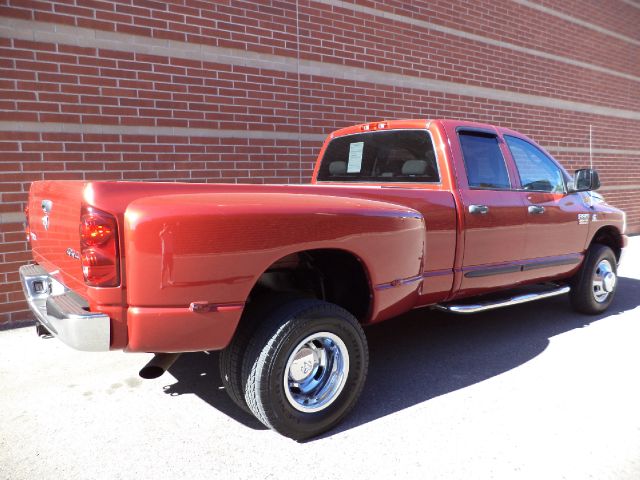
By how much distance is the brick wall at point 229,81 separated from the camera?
15.8 ft

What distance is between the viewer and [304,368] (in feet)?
9.02

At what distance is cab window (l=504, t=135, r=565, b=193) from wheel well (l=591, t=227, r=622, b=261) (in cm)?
97

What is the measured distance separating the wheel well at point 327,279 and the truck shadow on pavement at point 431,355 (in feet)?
2.06

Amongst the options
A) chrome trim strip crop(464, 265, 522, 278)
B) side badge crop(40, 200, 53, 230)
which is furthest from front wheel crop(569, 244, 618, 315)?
side badge crop(40, 200, 53, 230)

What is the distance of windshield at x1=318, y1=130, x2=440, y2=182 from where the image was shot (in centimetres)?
389

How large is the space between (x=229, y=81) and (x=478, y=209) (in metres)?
3.64

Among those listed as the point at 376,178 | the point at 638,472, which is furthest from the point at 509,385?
the point at 376,178

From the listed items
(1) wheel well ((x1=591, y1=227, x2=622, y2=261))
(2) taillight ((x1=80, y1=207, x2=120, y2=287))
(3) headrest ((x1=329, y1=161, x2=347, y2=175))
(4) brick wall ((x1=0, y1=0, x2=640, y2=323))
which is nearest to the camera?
(2) taillight ((x1=80, y1=207, x2=120, y2=287))

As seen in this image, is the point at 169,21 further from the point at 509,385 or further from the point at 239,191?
the point at 509,385

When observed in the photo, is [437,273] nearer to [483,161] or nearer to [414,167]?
[414,167]

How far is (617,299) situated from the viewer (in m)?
5.89

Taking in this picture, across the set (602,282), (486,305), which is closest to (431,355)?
(486,305)

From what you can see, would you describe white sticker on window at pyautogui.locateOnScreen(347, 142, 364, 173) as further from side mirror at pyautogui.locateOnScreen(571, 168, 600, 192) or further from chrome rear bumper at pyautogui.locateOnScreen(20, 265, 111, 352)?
chrome rear bumper at pyautogui.locateOnScreen(20, 265, 111, 352)

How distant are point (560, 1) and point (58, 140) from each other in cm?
1039
